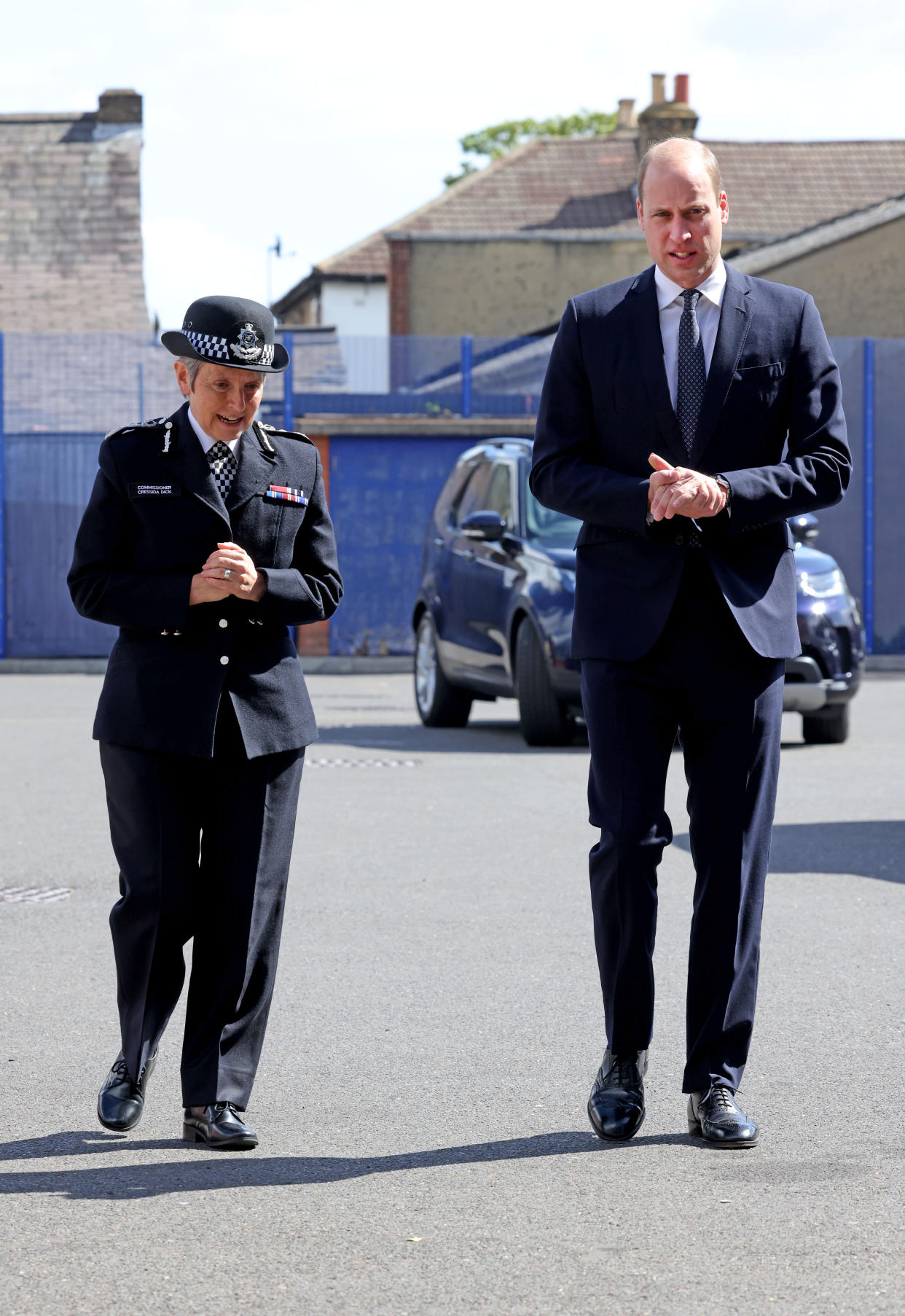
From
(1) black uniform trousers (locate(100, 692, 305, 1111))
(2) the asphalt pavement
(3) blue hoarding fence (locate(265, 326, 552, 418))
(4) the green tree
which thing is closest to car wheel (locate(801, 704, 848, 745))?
(2) the asphalt pavement

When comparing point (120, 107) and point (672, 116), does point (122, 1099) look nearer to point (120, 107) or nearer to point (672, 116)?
point (120, 107)

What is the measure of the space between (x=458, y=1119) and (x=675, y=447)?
1.58 m

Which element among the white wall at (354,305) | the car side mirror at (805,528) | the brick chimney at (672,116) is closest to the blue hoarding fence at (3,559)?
the car side mirror at (805,528)

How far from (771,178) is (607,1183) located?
48014 millimetres

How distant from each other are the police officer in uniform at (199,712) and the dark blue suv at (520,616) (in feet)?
24.5

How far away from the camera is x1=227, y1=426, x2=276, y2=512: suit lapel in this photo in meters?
4.51

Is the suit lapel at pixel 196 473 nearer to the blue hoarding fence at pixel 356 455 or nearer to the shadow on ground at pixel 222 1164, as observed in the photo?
the shadow on ground at pixel 222 1164

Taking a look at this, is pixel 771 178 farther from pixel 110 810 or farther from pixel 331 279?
pixel 110 810

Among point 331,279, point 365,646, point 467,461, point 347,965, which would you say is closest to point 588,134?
point 331,279

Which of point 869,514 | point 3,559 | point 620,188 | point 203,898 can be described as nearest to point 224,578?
point 203,898

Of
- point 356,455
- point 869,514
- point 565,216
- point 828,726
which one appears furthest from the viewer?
point 565,216

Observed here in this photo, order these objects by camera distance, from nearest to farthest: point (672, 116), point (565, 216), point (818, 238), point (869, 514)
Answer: point (869, 514)
point (818, 238)
point (672, 116)
point (565, 216)

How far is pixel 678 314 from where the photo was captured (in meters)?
4.56

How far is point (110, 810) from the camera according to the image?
15.2 ft
